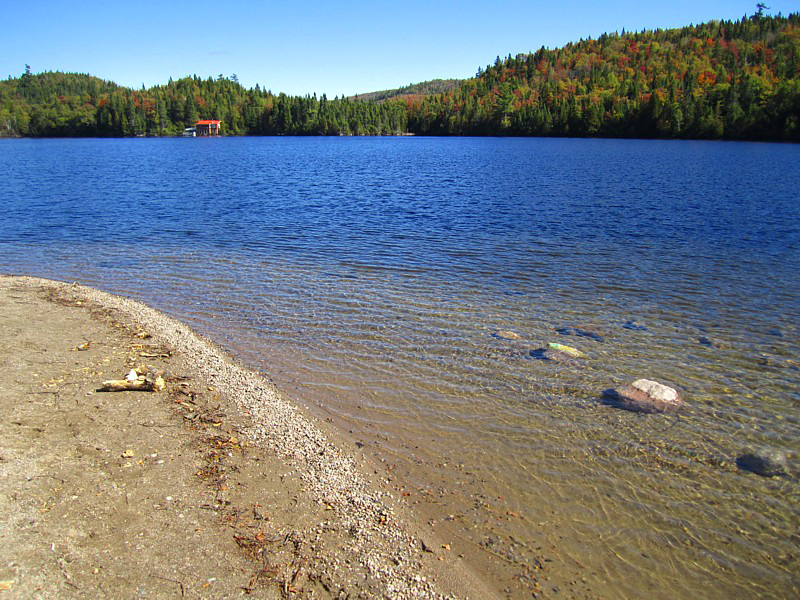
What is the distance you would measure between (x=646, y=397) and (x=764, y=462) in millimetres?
2116

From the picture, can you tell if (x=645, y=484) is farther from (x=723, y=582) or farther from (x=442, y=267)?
(x=442, y=267)

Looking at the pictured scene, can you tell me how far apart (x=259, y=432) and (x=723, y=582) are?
6.70m

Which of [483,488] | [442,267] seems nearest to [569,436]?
[483,488]

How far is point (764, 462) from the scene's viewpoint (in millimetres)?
8039

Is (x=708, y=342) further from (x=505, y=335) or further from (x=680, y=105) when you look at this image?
(x=680, y=105)

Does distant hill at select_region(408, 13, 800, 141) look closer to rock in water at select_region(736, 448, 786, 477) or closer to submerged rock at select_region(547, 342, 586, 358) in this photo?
submerged rock at select_region(547, 342, 586, 358)

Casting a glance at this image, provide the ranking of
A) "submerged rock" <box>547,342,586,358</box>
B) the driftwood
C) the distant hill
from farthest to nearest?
the distant hill → "submerged rock" <box>547,342,586,358</box> → the driftwood

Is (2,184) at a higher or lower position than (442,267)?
higher

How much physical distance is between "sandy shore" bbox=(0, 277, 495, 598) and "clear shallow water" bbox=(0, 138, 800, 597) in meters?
0.73

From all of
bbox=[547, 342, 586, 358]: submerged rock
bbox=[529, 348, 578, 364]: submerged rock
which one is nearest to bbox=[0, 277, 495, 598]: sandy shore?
bbox=[529, 348, 578, 364]: submerged rock

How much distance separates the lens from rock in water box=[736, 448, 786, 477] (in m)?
7.87

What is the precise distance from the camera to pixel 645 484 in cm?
756

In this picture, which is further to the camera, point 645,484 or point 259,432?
point 259,432

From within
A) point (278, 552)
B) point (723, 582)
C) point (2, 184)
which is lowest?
point (723, 582)
